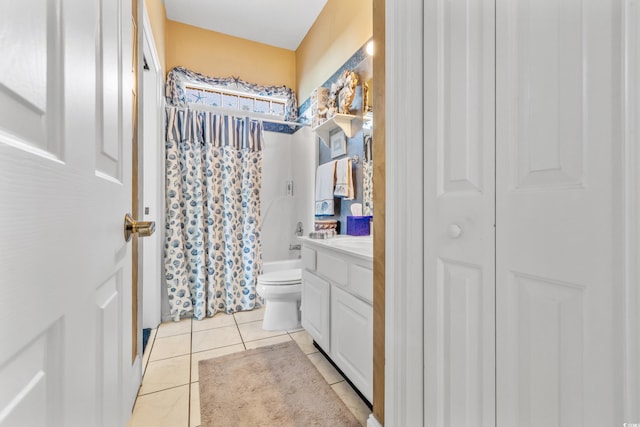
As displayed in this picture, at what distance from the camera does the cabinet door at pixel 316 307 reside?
163 centimetres

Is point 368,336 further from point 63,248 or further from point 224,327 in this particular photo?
point 224,327

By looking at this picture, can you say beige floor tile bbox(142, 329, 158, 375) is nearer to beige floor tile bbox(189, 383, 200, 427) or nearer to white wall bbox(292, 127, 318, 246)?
beige floor tile bbox(189, 383, 200, 427)

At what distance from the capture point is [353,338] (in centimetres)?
138

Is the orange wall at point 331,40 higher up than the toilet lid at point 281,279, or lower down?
higher up

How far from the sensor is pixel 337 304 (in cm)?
153

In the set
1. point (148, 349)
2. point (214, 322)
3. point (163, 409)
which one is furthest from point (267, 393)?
point (214, 322)

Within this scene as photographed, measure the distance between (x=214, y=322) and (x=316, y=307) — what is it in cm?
111

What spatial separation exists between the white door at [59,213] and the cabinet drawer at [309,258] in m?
1.22

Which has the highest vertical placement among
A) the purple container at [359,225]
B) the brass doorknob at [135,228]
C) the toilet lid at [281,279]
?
the brass doorknob at [135,228]

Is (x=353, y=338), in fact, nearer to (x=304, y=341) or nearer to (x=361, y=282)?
(x=361, y=282)
